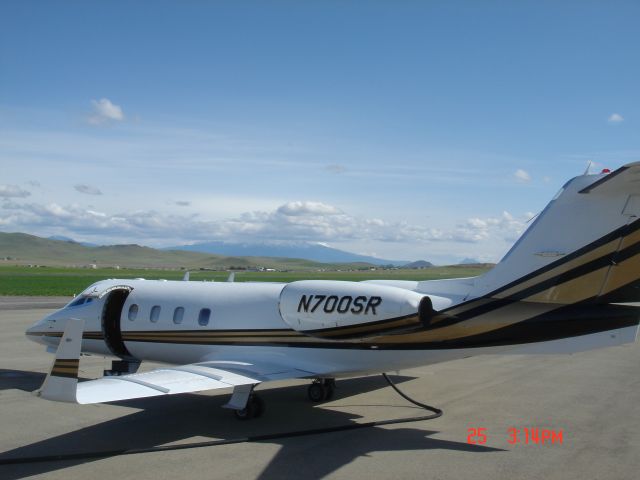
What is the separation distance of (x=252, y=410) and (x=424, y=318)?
3.78 m

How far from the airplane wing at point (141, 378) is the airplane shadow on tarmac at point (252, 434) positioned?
2.94ft

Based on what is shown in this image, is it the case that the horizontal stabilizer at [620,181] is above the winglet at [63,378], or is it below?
above

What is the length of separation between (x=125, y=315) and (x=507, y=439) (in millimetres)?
8984

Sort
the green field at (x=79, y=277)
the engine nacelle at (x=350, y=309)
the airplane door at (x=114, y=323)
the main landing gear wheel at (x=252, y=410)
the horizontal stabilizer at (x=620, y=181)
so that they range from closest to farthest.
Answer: the horizontal stabilizer at (x=620, y=181), the engine nacelle at (x=350, y=309), the main landing gear wheel at (x=252, y=410), the airplane door at (x=114, y=323), the green field at (x=79, y=277)

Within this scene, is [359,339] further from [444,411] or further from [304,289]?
[444,411]

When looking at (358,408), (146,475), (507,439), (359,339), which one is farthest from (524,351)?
(146,475)

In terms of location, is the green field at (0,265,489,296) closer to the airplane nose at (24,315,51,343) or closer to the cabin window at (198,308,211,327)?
the airplane nose at (24,315,51,343)

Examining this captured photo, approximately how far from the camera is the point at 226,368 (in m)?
12.2

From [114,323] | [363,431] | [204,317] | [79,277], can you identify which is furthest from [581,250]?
[79,277]

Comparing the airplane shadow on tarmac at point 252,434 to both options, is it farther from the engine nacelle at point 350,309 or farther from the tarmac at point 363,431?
→ the engine nacelle at point 350,309

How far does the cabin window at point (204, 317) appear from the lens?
13.8 metres

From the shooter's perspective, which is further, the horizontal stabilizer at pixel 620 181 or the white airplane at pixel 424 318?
the white airplane at pixel 424 318
